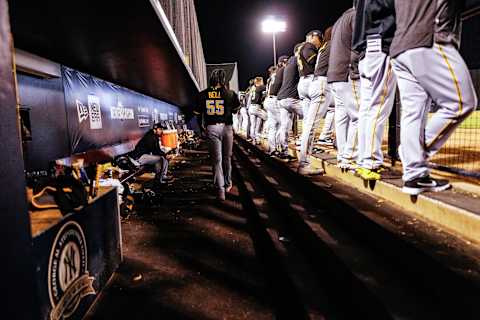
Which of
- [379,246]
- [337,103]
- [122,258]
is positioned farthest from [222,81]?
[379,246]

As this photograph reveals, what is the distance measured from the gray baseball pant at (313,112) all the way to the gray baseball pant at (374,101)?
1.28 m

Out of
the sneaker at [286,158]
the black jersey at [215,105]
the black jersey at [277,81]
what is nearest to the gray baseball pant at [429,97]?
the black jersey at [215,105]

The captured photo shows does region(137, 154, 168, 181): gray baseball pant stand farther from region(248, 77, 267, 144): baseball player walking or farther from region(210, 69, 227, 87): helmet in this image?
region(248, 77, 267, 144): baseball player walking

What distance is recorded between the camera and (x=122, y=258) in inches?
88.2

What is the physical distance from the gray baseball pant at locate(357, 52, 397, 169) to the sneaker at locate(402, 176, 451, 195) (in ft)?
1.88

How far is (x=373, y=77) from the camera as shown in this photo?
2662 millimetres

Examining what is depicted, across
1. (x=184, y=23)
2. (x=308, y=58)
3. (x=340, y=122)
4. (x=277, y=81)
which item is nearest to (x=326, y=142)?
(x=277, y=81)

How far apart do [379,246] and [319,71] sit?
297cm

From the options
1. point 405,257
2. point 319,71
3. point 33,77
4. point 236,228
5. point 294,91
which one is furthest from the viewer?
point 294,91

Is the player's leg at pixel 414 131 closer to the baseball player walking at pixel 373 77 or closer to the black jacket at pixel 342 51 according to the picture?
the baseball player walking at pixel 373 77

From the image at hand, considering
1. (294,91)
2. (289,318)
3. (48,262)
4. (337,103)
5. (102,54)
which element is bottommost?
(289,318)

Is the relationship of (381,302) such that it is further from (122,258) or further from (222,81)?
(222,81)

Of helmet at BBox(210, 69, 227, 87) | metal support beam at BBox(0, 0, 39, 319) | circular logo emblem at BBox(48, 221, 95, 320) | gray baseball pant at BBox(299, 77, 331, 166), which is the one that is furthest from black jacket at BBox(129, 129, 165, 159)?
metal support beam at BBox(0, 0, 39, 319)

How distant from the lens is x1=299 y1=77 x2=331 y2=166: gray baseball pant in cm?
411
